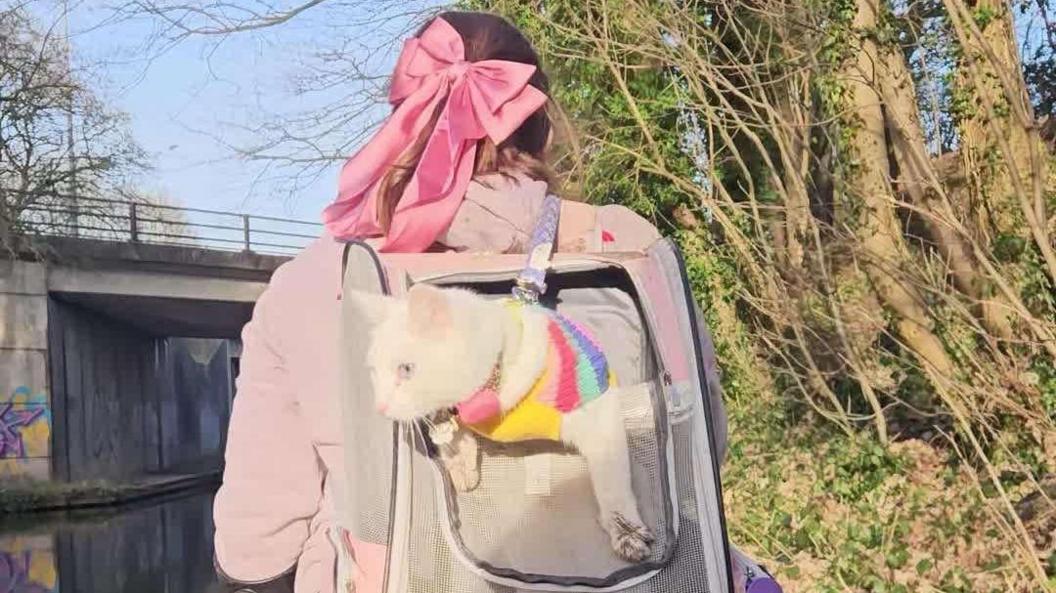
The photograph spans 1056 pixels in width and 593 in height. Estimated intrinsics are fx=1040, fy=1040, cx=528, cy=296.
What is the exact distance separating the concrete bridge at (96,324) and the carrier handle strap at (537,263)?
17530mm

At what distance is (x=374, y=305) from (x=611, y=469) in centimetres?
43

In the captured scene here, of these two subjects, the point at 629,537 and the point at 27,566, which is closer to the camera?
the point at 629,537

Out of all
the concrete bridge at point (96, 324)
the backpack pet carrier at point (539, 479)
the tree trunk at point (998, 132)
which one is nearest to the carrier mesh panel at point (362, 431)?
the backpack pet carrier at point (539, 479)

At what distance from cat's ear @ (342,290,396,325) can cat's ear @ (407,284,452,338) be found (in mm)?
41

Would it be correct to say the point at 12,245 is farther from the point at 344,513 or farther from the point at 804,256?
the point at 344,513

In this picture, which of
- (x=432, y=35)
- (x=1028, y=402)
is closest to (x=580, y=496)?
(x=432, y=35)

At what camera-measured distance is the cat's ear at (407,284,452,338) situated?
150 cm

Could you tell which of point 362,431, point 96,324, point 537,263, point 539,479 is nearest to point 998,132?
point 537,263

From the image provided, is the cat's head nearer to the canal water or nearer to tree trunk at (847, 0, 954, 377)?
tree trunk at (847, 0, 954, 377)

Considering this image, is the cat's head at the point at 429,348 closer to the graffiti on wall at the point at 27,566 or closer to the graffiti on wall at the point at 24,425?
the graffiti on wall at the point at 27,566

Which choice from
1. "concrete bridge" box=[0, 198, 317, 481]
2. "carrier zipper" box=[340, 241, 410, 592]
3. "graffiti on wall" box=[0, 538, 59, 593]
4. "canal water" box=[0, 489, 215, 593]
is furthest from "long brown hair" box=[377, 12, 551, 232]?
"concrete bridge" box=[0, 198, 317, 481]

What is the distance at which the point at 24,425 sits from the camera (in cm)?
2089

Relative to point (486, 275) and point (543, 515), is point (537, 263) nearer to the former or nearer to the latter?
point (486, 275)

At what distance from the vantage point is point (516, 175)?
181 cm
